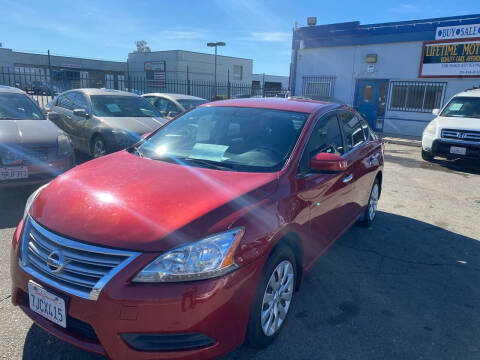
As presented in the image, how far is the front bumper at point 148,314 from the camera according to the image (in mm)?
1878

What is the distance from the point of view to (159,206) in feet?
7.30

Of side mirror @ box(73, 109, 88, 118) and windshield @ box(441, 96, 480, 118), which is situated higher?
windshield @ box(441, 96, 480, 118)

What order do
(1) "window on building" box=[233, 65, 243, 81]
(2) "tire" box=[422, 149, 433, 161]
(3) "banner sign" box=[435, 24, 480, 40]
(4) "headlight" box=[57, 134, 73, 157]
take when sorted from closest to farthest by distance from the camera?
1. (4) "headlight" box=[57, 134, 73, 157]
2. (2) "tire" box=[422, 149, 433, 161]
3. (3) "banner sign" box=[435, 24, 480, 40]
4. (1) "window on building" box=[233, 65, 243, 81]

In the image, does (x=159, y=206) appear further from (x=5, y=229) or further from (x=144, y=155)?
(x=5, y=229)

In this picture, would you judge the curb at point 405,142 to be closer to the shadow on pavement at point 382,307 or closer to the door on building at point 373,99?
the door on building at point 373,99

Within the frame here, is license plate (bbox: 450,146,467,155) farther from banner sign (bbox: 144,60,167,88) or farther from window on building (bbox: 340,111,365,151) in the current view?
banner sign (bbox: 144,60,167,88)

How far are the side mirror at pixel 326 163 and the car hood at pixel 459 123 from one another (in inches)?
297

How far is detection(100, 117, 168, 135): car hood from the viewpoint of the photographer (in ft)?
23.7

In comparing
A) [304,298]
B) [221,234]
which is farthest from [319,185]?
[221,234]

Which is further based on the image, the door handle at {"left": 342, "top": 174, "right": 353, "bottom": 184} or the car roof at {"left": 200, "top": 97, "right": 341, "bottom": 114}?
the door handle at {"left": 342, "top": 174, "right": 353, "bottom": 184}

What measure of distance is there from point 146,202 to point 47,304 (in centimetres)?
78

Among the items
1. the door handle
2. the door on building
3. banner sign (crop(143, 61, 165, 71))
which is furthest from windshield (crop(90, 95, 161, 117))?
banner sign (crop(143, 61, 165, 71))

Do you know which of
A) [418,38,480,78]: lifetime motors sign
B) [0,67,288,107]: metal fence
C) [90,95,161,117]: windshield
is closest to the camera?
[90,95,161,117]: windshield

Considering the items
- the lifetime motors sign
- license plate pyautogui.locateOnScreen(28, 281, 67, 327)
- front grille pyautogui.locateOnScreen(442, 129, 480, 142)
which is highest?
the lifetime motors sign
